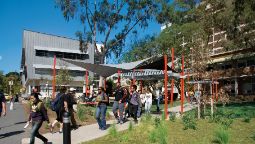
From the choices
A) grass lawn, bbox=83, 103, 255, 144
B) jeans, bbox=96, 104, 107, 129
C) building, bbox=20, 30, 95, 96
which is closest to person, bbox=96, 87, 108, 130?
jeans, bbox=96, 104, 107, 129

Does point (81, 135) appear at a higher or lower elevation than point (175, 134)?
lower

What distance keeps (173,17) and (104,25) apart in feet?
23.0

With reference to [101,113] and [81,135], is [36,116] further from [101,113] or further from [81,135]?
[101,113]

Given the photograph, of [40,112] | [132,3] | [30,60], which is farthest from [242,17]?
[30,60]

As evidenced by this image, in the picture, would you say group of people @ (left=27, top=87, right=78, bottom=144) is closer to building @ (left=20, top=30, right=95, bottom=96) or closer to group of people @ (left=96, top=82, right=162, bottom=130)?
group of people @ (left=96, top=82, right=162, bottom=130)

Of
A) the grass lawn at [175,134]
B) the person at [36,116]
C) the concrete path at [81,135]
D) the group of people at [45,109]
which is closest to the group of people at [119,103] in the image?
the concrete path at [81,135]

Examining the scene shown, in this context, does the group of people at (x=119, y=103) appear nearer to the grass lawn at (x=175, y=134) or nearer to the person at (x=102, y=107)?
the person at (x=102, y=107)

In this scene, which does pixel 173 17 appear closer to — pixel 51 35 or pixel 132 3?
pixel 132 3

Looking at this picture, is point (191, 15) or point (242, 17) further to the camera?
point (191, 15)

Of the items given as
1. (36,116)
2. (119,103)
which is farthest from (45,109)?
(119,103)

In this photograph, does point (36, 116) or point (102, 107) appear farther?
point (102, 107)

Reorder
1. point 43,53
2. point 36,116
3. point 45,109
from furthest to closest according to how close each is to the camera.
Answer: point 43,53 → point 45,109 → point 36,116

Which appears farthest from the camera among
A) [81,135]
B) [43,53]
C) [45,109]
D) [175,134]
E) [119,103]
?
[43,53]

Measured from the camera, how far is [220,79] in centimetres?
4994
